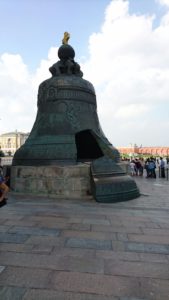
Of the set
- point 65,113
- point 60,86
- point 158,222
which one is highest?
point 60,86

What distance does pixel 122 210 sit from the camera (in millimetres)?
6312

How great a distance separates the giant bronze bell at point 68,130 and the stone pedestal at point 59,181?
0.28 m

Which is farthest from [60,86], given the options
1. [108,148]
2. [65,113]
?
[108,148]

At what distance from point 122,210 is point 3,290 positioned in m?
4.10

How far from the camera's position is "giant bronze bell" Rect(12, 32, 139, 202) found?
7.76 metres

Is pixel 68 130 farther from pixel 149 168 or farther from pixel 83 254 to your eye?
pixel 149 168

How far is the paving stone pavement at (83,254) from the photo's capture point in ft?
8.39

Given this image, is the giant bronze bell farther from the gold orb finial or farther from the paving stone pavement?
the paving stone pavement

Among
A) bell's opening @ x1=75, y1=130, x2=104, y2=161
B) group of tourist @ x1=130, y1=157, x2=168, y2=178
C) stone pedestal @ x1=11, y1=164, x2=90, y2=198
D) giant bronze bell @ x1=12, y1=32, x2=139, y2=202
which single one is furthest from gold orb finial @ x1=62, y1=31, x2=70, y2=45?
group of tourist @ x1=130, y1=157, x2=168, y2=178

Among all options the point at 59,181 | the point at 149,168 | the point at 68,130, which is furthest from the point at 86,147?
the point at 149,168

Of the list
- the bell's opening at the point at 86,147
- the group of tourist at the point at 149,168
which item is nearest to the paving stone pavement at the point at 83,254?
the bell's opening at the point at 86,147

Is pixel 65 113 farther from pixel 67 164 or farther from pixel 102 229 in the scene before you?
pixel 102 229

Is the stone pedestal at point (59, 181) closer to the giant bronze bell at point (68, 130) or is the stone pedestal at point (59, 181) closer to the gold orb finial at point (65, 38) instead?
the giant bronze bell at point (68, 130)

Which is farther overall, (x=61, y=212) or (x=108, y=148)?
(x=108, y=148)
